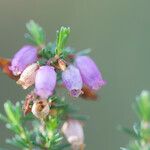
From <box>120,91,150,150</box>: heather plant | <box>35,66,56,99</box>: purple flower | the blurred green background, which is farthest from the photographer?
the blurred green background

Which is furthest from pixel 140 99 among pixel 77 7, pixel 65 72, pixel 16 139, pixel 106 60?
pixel 77 7

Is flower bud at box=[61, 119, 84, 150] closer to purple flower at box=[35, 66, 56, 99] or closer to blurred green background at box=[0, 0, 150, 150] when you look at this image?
purple flower at box=[35, 66, 56, 99]

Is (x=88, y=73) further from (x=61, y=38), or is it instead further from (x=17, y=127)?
(x=17, y=127)

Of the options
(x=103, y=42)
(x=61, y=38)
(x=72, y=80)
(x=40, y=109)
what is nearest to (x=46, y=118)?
(x=40, y=109)

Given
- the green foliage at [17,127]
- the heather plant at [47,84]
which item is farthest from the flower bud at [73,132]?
the green foliage at [17,127]

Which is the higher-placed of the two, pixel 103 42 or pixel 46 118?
pixel 103 42

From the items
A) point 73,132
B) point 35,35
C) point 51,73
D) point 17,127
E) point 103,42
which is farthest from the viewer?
point 103,42

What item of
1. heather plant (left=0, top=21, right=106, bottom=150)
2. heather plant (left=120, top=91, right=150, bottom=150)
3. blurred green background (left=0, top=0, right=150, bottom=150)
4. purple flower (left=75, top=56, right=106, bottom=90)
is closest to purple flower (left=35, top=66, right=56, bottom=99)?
heather plant (left=0, top=21, right=106, bottom=150)
